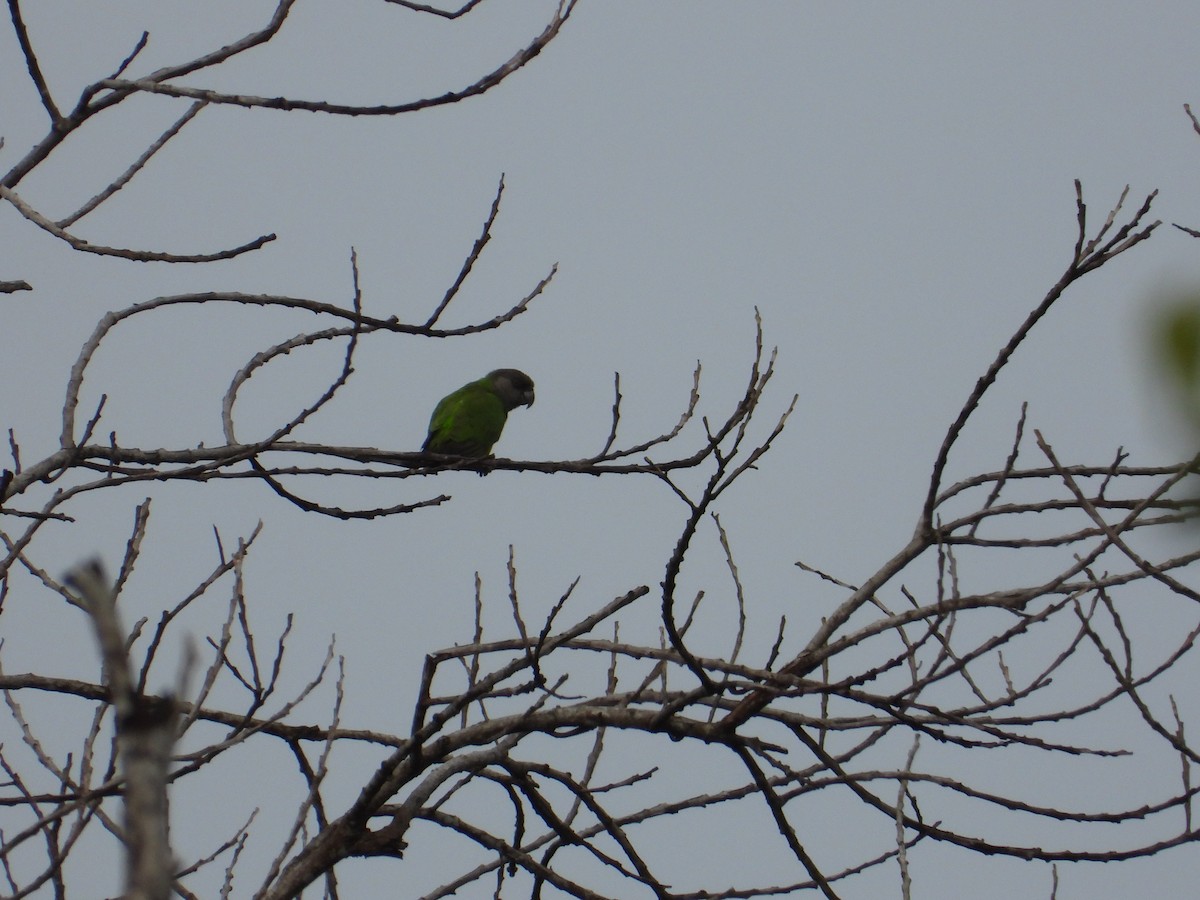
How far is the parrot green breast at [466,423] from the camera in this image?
1077cm

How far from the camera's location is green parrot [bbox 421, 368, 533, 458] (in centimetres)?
1077

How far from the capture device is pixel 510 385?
12.5 m

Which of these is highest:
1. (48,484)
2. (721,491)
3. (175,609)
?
(48,484)

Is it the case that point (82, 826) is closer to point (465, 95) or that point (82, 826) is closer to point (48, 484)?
point (48, 484)

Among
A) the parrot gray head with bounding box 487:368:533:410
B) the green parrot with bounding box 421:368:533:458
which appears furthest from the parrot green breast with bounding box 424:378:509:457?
the parrot gray head with bounding box 487:368:533:410

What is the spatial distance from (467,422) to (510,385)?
1.69 m

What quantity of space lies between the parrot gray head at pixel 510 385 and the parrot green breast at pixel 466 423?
95 centimetres

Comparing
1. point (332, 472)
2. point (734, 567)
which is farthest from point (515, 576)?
point (332, 472)

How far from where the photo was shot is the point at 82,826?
3.23 m

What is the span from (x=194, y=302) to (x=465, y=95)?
1.52 metres

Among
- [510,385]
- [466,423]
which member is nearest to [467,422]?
[466,423]

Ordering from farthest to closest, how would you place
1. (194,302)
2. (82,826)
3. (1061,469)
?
(194,302)
(82,826)
(1061,469)

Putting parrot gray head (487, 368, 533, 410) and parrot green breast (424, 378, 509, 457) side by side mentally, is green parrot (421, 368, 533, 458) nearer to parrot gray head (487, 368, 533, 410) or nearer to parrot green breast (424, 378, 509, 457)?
parrot green breast (424, 378, 509, 457)

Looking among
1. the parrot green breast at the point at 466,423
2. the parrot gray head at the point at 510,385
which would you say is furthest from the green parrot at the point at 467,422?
the parrot gray head at the point at 510,385
